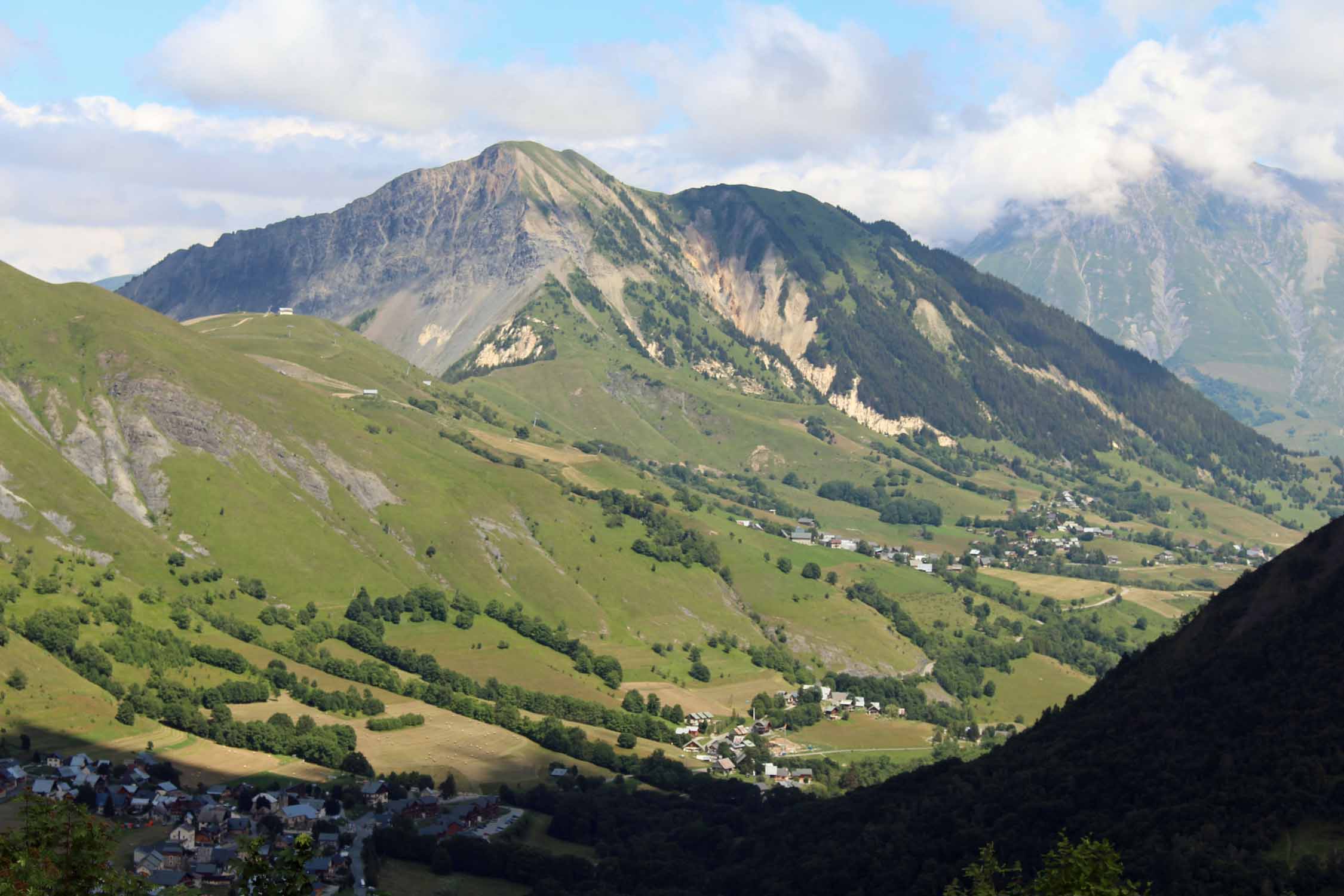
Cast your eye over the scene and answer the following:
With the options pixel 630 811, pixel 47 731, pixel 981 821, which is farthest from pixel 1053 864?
pixel 47 731

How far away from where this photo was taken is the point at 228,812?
518ft

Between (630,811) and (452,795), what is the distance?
21996mm

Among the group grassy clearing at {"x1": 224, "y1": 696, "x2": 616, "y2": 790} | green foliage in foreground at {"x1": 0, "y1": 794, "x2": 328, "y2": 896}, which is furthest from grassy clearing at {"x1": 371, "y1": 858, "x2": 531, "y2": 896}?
green foliage in foreground at {"x1": 0, "y1": 794, "x2": 328, "y2": 896}

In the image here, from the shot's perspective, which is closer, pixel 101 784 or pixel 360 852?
pixel 360 852

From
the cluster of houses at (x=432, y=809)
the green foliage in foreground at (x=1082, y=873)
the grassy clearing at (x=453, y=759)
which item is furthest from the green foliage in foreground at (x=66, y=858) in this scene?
the grassy clearing at (x=453, y=759)

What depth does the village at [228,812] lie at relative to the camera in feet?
468

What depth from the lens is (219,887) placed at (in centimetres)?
13500

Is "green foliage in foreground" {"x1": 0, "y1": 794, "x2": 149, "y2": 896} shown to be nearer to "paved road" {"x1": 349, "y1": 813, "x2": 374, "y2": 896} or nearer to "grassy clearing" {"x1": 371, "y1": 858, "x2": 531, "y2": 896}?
"paved road" {"x1": 349, "y1": 813, "x2": 374, "y2": 896}

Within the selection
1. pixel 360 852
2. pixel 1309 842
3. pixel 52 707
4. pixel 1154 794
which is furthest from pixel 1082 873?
pixel 52 707

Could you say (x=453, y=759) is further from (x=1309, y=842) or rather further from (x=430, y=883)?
(x=1309, y=842)

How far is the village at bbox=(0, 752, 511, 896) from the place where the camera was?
142750 mm

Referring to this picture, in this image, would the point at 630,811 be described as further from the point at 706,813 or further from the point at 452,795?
the point at 452,795

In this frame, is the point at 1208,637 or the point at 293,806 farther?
the point at 293,806

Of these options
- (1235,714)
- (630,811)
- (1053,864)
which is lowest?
(630,811)
